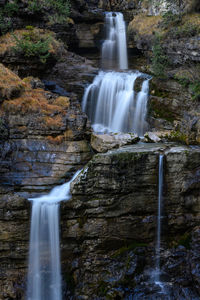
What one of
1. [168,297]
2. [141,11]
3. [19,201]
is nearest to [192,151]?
[168,297]

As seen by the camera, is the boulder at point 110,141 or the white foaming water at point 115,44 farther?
A: the white foaming water at point 115,44

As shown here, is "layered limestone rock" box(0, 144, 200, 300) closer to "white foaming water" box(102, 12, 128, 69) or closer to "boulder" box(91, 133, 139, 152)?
"boulder" box(91, 133, 139, 152)

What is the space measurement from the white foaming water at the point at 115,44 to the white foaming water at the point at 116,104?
15.3 feet

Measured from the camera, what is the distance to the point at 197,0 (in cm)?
1496

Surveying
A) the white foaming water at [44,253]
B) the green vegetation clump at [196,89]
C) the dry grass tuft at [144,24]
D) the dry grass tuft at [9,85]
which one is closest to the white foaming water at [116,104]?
the green vegetation clump at [196,89]

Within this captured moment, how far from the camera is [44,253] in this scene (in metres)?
8.05

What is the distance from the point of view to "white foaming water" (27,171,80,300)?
26.1ft

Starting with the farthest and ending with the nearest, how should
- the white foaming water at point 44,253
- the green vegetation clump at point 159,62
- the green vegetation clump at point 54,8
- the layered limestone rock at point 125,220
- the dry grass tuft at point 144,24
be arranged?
1. the dry grass tuft at point 144,24
2. the green vegetation clump at point 54,8
3. the green vegetation clump at point 159,62
4. the layered limestone rock at point 125,220
5. the white foaming water at point 44,253

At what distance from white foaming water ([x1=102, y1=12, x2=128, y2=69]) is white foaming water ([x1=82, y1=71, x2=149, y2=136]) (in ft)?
15.3

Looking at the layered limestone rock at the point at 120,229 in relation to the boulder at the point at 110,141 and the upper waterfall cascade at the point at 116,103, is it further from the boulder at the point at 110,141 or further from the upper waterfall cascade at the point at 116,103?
the upper waterfall cascade at the point at 116,103

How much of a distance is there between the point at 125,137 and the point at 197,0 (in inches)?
394

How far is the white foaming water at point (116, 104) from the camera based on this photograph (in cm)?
1348

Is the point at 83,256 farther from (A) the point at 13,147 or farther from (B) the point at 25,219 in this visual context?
(A) the point at 13,147

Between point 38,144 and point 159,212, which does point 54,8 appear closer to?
point 38,144
